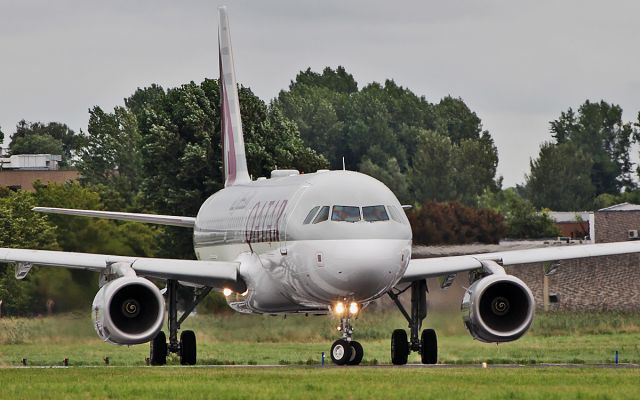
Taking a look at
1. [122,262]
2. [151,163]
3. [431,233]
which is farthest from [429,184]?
[122,262]

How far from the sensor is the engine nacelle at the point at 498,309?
1531 inches

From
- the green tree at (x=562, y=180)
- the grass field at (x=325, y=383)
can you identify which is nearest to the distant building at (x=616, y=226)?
the grass field at (x=325, y=383)

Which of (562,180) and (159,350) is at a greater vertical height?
(562,180)

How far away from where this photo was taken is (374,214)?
36.7 m

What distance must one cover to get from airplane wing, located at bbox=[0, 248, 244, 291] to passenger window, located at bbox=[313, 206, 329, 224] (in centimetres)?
440

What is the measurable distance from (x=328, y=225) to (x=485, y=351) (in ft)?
45.5

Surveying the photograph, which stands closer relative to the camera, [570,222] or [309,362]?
[309,362]

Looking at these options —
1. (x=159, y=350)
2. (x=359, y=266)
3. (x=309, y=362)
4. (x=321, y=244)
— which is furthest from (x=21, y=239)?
(x=359, y=266)

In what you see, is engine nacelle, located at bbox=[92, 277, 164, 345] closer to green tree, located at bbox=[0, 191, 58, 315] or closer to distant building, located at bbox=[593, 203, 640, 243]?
green tree, located at bbox=[0, 191, 58, 315]

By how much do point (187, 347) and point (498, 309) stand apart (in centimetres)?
813

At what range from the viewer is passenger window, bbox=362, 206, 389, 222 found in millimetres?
36625

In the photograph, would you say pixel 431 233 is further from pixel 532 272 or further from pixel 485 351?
pixel 485 351

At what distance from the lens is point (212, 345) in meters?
57.5

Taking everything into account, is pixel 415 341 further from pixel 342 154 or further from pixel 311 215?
pixel 342 154
